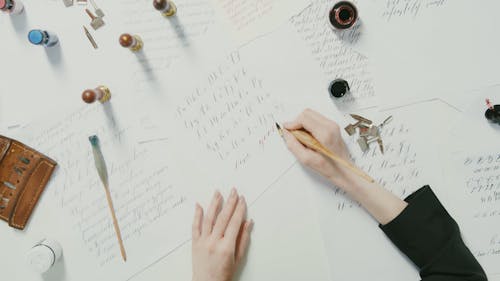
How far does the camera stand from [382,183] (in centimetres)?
73

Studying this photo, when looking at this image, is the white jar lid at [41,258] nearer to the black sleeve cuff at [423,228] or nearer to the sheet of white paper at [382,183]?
the sheet of white paper at [382,183]

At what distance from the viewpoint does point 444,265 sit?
663mm

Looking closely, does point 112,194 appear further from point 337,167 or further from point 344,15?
point 344,15

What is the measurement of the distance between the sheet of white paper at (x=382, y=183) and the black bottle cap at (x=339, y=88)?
6 cm

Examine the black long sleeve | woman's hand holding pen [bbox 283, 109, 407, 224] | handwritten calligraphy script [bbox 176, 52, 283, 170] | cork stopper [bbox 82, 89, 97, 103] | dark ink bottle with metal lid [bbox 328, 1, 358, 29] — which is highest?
dark ink bottle with metal lid [bbox 328, 1, 358, 29]

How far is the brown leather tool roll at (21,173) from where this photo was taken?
Answer: 80 cm

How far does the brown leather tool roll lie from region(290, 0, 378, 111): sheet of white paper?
63 centimetres

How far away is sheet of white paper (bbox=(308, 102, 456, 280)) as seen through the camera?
72 cm

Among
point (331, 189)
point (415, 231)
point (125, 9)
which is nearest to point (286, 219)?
point (331, 189)

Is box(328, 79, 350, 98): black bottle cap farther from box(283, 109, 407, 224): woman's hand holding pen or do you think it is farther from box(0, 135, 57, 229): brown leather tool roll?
box(0, 135, 57, 229): brown leather tool roll

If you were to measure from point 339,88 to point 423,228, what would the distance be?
0.32 meters

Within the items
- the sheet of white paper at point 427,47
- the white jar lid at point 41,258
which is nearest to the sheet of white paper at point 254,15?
the sheet of white paper at point 427,47

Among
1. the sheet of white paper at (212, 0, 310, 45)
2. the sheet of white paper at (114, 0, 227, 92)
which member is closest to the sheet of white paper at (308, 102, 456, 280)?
the sheet of white paper at (212, 0, 310, 45)

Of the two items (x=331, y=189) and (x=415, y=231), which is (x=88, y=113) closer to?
(x=331, y=189)
